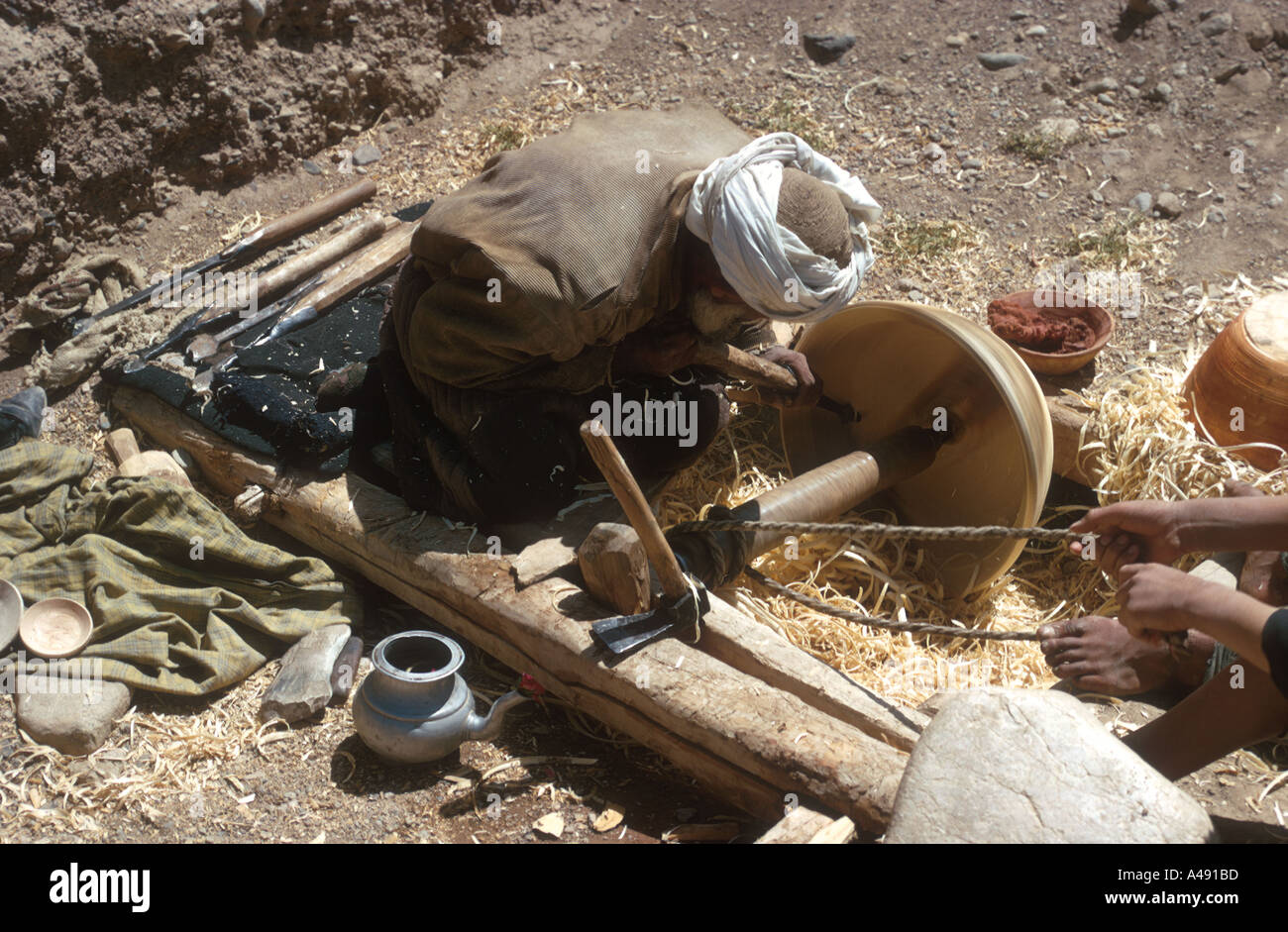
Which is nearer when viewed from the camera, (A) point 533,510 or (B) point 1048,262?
(A) point 533,510

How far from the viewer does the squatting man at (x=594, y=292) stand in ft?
12.3

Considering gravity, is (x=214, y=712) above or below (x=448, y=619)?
below

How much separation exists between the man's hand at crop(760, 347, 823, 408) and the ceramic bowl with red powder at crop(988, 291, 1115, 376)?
3.55ft

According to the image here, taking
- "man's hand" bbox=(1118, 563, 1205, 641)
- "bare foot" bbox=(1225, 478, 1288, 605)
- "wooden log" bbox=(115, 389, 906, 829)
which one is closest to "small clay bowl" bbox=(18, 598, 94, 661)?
"wooden log" bbox=(115, 389, 906, 829)

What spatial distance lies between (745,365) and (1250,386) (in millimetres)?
2203

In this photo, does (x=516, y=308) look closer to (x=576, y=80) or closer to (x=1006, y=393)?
(x=1006, y=393)

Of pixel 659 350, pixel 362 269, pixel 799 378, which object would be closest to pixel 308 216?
pixel 362 269

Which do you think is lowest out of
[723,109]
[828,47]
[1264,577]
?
[1264,577]

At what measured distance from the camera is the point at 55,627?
165 inches

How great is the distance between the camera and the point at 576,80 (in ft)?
24.2

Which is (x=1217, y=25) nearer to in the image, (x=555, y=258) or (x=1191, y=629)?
(x=1191, y=629)
